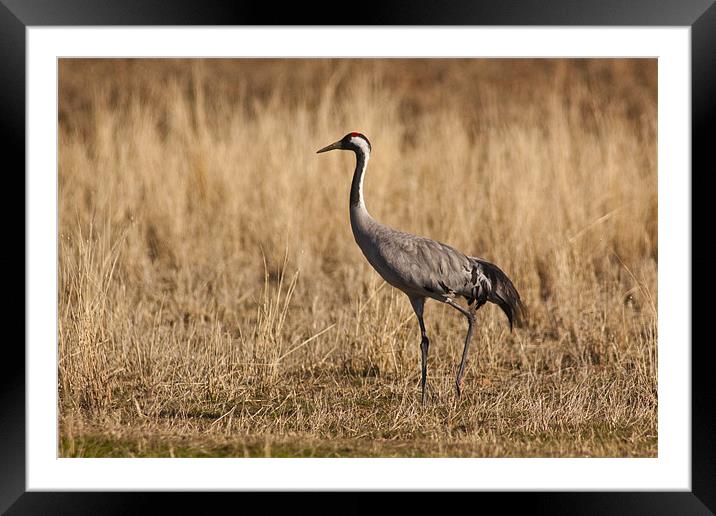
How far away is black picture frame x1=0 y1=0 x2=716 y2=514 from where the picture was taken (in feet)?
17.1

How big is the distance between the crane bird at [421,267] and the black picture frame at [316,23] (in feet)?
6.33

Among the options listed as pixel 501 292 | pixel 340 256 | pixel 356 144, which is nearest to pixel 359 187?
pixel 356 144

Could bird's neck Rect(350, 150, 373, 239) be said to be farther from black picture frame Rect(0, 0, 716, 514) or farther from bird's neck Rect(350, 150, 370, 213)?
black picture frame Rect(0, 0, 716, 514)

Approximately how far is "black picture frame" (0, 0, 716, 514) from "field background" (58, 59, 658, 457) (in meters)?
0.83

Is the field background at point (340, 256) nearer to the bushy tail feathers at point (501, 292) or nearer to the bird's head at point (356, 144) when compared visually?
the bushy tail feathers at point (501, 292)

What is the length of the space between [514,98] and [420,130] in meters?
2.18

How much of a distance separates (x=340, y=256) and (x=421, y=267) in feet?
11.0

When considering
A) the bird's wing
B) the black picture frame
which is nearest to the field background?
the bird's wing

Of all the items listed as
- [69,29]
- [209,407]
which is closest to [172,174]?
[209,407]

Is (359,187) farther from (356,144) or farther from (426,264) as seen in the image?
(426,264)

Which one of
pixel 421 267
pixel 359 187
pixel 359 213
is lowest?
pixel 421 267

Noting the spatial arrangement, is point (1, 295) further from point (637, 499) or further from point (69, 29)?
point (637, 499)

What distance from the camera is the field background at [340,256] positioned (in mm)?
6691

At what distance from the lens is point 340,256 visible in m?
10.3
